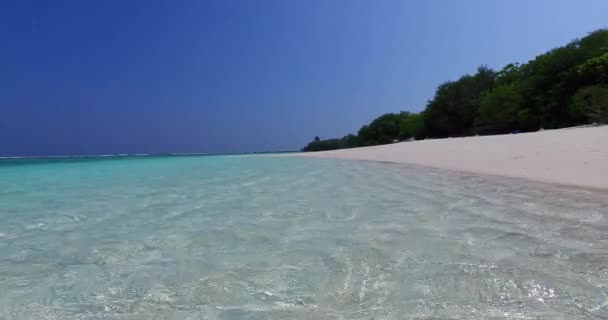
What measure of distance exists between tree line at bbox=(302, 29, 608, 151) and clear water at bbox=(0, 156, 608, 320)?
16378 mm

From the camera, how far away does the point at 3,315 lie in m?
1.52

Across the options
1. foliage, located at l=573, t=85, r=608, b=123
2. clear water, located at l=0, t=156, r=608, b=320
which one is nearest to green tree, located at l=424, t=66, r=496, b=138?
foliage, located at l=573, t=85, r=608, b=123

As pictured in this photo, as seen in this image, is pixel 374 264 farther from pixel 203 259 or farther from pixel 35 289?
pixel 35 289

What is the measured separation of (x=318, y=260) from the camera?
2064 mm

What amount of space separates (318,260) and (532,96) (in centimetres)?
2965

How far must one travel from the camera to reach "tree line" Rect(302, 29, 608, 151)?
2077 centimetres

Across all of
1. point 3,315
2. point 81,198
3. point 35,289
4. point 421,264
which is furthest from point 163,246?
point 81,198

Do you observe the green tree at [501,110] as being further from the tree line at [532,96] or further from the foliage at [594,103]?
the foliage at [594,103]

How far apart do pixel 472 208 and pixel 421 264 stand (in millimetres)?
1704

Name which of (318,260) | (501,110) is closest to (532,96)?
(501,110)

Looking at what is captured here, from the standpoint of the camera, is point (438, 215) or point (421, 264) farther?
point (438, 215)

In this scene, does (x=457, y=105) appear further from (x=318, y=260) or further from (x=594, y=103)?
(x=318, y=260)

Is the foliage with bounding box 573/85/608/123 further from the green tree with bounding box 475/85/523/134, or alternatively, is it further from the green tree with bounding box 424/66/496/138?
the green tree with bounding box 424/66/496/138

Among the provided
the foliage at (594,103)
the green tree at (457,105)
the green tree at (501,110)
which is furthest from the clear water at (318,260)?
the green tree at (457,105)
